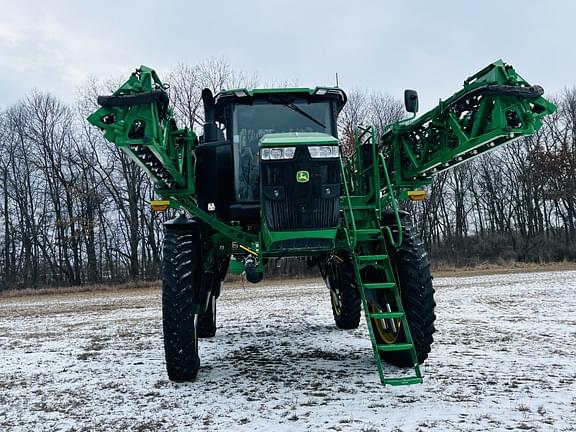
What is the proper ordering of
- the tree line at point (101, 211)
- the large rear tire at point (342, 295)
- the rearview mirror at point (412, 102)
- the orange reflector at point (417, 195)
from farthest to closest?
the tree line at point (101, 211)
the large rear tire at point (342, 295)
the orange reflector at point (417, 195)
the rearview mirror at point (412, 102)

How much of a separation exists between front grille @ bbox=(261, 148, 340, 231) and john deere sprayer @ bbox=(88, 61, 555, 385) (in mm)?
10

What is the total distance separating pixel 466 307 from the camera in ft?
36.6

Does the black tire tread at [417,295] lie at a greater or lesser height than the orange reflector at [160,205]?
lesser

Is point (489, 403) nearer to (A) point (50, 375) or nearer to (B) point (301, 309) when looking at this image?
(A) point (50, 375)

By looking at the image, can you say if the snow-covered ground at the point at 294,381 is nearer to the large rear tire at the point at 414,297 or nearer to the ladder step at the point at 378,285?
the large rear tire at the point at 414,297

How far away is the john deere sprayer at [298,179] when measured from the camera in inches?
182

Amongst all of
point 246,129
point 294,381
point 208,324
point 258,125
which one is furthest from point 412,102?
point 208,324

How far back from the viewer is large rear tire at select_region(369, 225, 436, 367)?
5168mm

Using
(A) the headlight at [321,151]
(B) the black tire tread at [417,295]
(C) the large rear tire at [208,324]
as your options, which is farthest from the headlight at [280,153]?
(C) the large rear tire at [208,324]

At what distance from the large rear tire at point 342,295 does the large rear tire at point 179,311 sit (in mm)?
2753

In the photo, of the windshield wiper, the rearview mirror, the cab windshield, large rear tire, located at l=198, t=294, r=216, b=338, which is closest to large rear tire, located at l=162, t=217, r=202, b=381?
the cab windshield

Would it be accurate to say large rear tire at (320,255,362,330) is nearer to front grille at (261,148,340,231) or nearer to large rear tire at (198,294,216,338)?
large rear tire at (198,294,216,338)

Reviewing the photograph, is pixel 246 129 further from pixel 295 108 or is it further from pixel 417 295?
pixel 417 295

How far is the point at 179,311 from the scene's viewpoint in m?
5.12
